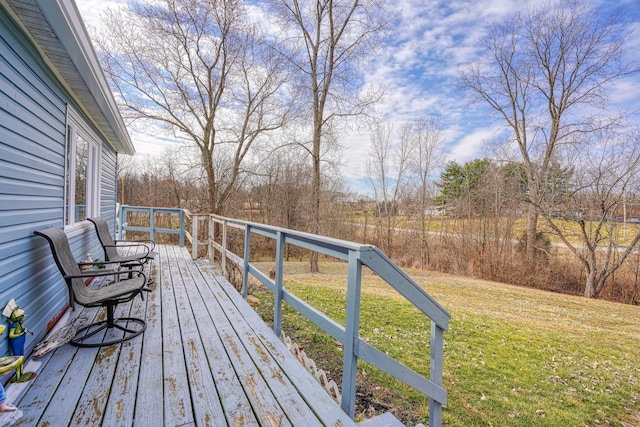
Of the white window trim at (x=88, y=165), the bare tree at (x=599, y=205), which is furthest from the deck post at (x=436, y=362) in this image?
the bare tree at (x=599, y=205)

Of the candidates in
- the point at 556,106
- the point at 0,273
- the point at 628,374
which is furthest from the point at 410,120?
the point at 0,273

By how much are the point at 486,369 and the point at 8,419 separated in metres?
4.91

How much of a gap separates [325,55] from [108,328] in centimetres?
1287

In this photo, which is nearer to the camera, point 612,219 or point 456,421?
point 456,421

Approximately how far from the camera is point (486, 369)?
14.0 feet

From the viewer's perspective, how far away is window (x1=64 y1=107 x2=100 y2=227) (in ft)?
12.1

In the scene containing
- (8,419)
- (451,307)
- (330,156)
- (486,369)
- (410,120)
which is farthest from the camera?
(410,120)

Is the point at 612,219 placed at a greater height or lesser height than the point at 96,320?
greater

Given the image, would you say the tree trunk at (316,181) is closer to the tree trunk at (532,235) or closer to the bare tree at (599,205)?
the bare tree at (599,205)

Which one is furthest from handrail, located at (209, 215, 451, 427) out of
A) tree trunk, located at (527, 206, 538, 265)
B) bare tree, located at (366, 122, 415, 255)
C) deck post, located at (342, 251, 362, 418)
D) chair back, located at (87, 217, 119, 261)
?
bare tree, located at (366, 122, 415, 255)

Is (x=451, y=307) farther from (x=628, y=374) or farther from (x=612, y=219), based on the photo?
(x=612, y=219)

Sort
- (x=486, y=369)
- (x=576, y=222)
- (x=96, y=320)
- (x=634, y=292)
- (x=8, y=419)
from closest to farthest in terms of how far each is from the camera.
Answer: (x=8, y=419) → (x=96, y=320) → (x=486, y=369) → (x=634, y=292) → (x=576, y=222)

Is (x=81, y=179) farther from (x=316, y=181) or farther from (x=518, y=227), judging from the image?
(x=518, y=227)

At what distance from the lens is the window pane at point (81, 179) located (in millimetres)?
4141
